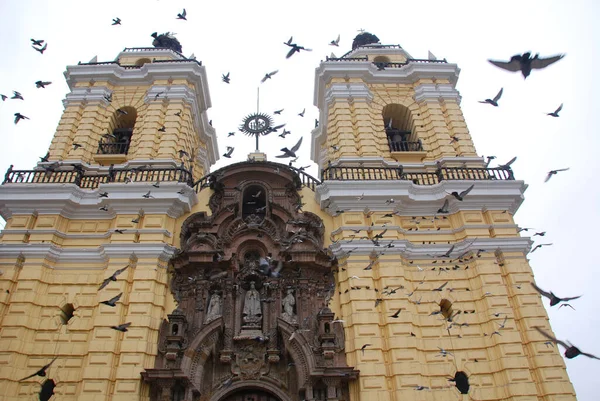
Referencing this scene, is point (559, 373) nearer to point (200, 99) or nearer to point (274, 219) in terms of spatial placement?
point (274, 219)

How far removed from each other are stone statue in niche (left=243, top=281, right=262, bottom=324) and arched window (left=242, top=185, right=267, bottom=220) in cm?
284

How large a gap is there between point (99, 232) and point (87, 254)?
0.87 m

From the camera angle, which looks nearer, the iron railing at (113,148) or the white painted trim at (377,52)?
the iron railing at (113,148)

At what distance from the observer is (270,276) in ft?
44.8

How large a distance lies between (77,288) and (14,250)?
6.98 feet

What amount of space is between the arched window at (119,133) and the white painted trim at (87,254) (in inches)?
198

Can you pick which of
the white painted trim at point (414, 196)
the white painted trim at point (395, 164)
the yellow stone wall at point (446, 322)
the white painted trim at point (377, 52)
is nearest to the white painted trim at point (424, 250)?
the yellow stone wall at point (446, 322)

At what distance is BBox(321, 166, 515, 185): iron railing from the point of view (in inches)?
610

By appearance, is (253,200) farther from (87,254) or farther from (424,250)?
(424,250)

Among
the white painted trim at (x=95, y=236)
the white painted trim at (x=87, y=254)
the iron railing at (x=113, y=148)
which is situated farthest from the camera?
the iron railing at (x=113, y=148)

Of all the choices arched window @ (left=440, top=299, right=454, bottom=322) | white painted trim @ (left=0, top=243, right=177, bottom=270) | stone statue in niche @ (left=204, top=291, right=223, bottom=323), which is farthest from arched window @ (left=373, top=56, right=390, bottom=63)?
stone statue in niche @ (left=204, top=291, right=223, bottom=323)

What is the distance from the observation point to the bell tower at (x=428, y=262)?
11.7 m

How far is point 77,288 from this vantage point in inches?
525

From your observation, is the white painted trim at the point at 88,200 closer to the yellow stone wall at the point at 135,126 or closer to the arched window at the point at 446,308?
the yellow stone wall at the point at 135,126
